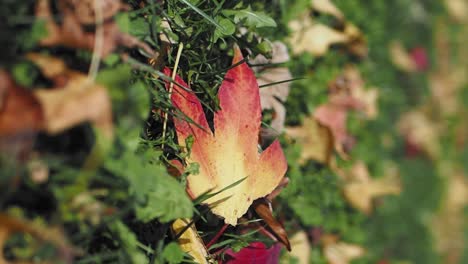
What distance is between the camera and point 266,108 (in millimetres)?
1779

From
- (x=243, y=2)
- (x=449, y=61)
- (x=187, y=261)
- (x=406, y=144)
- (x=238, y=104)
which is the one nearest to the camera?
(x=187, y=261)

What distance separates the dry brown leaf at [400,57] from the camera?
134 inches

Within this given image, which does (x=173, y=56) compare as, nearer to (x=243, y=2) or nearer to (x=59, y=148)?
(x=243, y=2)

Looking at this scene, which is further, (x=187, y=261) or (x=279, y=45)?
(x=279, y=45)

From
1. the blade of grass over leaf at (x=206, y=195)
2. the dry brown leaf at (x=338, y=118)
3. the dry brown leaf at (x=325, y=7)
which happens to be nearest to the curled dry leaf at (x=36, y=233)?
the blade of grass over leaf at (x=206, y=195)

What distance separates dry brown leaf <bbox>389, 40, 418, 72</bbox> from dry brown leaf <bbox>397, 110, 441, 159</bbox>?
226mm

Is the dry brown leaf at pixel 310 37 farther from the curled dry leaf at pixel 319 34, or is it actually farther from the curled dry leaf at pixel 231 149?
the curled dry leaf at pixel 231 149

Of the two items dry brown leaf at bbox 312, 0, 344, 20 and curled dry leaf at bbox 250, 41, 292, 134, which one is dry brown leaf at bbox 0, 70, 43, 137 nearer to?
curled dry leaf at bbox 250, 41, 292, 134

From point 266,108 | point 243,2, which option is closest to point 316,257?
point 266,108

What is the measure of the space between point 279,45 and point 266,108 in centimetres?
20

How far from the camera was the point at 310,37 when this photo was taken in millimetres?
2273

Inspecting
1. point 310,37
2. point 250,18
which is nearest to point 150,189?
point 250,18

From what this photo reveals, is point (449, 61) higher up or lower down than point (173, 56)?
lower down

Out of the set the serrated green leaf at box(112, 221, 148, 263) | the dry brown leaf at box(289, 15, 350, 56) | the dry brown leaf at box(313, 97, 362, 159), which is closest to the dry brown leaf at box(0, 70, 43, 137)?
the serrated green leaf at box(112, 221, 148, 263)
